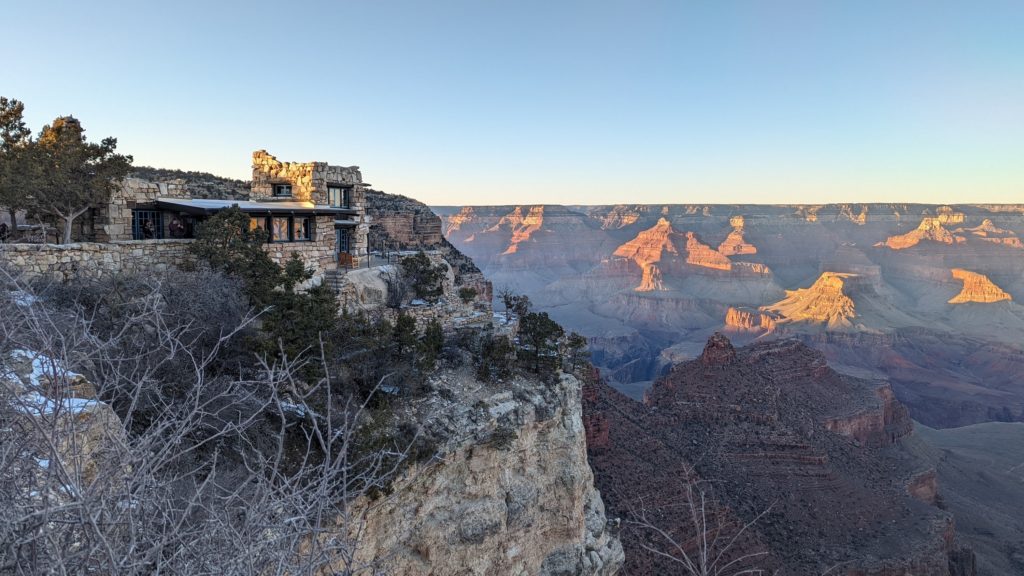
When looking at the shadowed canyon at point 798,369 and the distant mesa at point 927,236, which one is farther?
the distant mesa at point 927,236

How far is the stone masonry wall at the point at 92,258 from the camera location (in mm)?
12641

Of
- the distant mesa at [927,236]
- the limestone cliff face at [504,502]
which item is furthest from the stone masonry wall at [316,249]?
the distant mesa at [927,236]

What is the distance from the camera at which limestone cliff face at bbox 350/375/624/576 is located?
12844 millimetres

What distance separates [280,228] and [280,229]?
0.03 metres

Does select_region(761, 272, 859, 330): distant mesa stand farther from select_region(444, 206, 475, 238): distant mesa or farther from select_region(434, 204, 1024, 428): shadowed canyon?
select_region(444, 206, 475, 238): distant mesa

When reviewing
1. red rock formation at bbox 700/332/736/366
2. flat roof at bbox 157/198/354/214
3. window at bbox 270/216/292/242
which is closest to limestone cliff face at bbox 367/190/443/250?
flat roof at bbox 157/198/354/214

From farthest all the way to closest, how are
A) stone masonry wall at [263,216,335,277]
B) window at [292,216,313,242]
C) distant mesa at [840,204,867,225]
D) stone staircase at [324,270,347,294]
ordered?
1. distant mesa at [840,204,867,225]
2. window at [292,216,313,242]
3. stone staircase at [324,270,347,294]
4. stone masonry wall at [263,216,335,277]

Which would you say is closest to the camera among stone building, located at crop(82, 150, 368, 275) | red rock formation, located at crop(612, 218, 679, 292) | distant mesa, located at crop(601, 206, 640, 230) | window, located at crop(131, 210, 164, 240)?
stone building, located at crop(82, 150, 368, 275)

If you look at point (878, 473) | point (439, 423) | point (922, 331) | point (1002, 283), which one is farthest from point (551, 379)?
point (1002, 283)

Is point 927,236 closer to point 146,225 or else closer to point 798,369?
point 798,369

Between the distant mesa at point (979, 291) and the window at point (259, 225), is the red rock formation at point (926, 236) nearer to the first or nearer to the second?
the distant mesa at point (979, 291)

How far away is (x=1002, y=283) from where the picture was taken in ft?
384

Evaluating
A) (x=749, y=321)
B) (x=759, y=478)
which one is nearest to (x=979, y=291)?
(x=749, y=321)

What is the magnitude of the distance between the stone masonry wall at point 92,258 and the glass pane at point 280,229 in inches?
130
